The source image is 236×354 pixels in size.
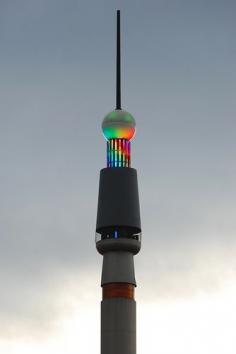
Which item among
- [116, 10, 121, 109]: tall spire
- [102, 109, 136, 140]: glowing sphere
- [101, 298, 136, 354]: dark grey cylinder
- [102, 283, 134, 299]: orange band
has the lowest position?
[101, 298, 136, 354]: dark grey cylinder

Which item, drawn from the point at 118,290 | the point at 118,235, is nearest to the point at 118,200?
the point at 118,235

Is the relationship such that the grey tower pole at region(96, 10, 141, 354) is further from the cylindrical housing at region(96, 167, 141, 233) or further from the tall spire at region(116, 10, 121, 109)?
the tall spire at region(116, 10, 121, 109)

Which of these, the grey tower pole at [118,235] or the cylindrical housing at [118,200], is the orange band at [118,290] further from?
the cylindrical housing at [118,200]

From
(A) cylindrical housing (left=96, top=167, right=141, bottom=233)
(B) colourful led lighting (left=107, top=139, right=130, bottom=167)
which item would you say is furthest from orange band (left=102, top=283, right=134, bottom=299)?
(B) colourful led lighting (left=107, top=139, right=130, bottom=167)

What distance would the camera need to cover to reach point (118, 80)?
141 m

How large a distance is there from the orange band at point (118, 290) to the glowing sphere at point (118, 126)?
18.6m

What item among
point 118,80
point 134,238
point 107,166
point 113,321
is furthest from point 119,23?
point 113,321

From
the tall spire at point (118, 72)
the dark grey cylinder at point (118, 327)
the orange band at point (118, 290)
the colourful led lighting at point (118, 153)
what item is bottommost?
the dark grey cylinder at point (118, 327)

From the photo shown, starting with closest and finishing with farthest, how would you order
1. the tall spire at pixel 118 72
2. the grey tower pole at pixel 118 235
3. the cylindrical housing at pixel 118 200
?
the grey tower pole at pixel 118 235 → the cylindrical housing at pixel 118 200 → the tall spire at pixel 118 72

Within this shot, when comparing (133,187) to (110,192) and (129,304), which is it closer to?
(110,192)

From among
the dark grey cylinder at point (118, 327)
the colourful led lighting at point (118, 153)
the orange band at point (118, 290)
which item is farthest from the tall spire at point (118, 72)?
the dark grey cylinder at point (118, 327)

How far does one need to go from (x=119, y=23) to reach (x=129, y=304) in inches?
1522

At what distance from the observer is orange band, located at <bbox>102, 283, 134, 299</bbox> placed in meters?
129

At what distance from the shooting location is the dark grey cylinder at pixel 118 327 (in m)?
127
